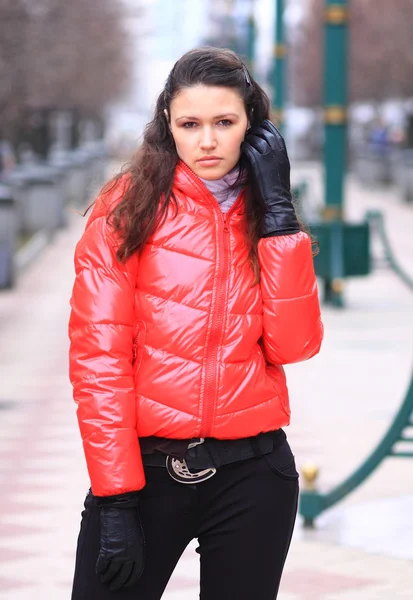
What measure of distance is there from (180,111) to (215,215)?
229 mm

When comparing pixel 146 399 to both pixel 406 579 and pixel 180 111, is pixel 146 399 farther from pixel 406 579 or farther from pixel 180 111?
pixel 406 579

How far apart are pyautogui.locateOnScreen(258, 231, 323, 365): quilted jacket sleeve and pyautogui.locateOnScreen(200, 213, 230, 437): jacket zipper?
95mm

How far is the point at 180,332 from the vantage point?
106 inches

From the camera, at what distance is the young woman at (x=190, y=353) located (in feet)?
8.73

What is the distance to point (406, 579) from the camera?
16.6ft

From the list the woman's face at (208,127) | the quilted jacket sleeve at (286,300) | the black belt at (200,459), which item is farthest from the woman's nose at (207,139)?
the black belt at (200,459)

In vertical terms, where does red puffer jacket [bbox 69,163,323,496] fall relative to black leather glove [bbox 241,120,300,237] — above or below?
below

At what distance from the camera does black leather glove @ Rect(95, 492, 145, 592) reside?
8.51 ft

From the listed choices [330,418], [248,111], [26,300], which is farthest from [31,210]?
[248,111]

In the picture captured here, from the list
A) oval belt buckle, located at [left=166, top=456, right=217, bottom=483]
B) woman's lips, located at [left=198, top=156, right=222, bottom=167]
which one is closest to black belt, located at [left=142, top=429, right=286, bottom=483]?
oval belt buckle, located at [left=166, top=456, right=217, bottom=483]

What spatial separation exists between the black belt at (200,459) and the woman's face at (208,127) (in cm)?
56

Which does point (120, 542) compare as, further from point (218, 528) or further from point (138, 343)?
point (138, 343)

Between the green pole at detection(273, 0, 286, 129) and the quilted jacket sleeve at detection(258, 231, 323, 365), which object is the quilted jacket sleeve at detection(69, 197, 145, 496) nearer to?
the quilted jacket sleeve at detection(258, 231, 323, 365)

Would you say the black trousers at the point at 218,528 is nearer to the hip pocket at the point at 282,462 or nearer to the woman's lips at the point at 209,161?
the hip pocket at the point at 282,462
